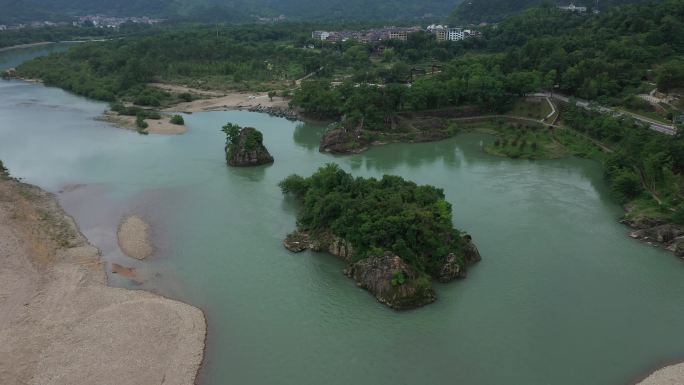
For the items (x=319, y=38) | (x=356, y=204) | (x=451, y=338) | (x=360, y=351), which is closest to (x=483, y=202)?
(x=356, y=204)

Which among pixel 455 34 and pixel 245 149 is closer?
pixel 245 149

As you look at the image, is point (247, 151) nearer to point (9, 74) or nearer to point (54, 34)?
point (9, 74)

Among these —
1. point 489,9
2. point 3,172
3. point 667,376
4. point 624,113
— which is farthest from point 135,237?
point 489,9

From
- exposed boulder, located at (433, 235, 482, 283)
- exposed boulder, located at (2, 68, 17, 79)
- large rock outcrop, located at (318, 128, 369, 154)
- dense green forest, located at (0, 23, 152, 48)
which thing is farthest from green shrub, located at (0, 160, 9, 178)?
dense green forest, located at (0, 23, 152, 48)

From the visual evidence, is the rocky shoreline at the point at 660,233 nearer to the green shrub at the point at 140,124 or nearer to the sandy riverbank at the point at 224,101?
the sandy riverbank at the point at 224,101

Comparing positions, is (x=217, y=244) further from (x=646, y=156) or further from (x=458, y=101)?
(x=458, y=101)

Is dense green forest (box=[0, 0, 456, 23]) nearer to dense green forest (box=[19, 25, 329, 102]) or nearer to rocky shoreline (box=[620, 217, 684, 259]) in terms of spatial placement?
dense green forest (box=[19, 25, 329, 102])

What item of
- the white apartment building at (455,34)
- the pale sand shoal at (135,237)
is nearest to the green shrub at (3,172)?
the pale sand shoal at (135,237)
